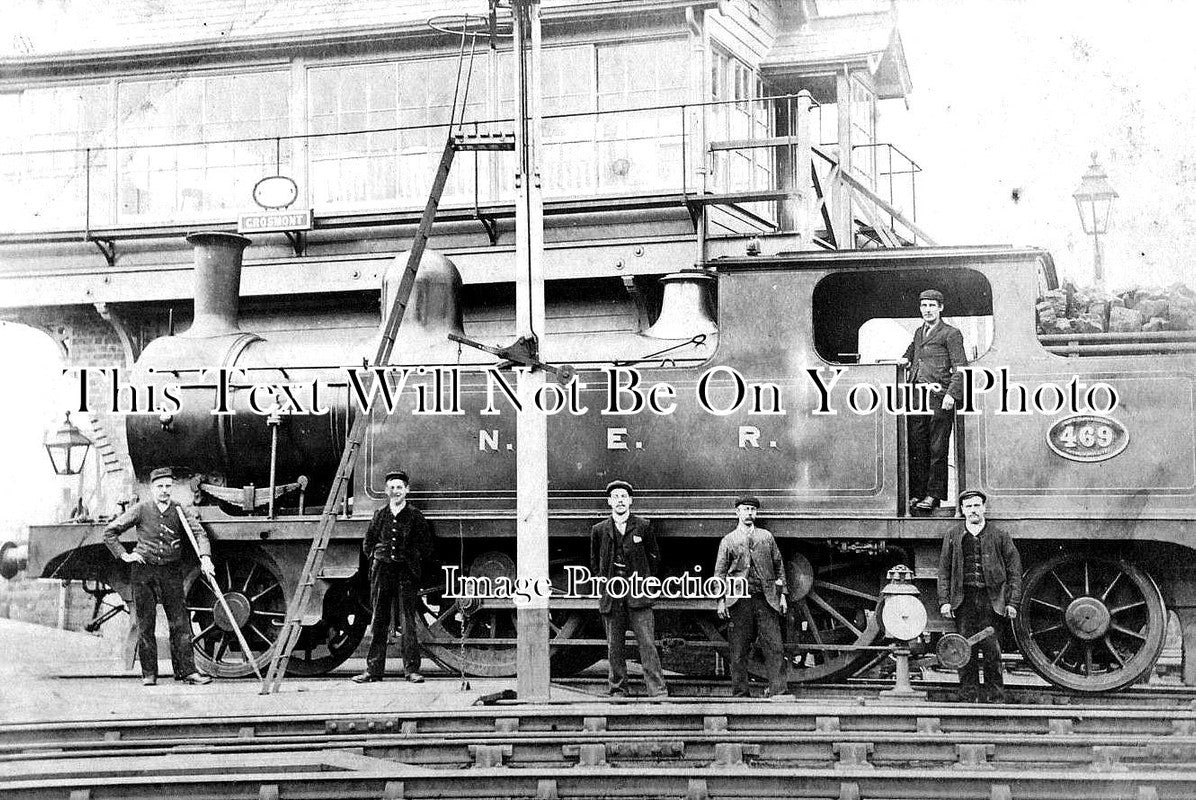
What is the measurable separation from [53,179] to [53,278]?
1.46 m

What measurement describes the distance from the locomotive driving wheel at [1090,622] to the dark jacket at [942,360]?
1.34 m

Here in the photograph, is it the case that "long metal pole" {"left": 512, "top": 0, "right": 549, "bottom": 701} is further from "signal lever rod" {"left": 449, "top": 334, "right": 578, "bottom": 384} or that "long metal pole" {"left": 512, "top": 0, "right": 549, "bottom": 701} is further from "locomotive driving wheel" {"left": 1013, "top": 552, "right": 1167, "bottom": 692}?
"locomotive driving wheel" {"left": 1013, "top": 552, "right": 1167, "bottom": 692}

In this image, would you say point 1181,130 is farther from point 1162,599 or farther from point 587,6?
point 587,6

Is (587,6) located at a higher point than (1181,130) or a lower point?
higher

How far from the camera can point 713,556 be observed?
9297 millimetres

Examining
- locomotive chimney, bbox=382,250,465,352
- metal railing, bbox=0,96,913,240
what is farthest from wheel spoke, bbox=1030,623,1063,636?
metal railing, bbox=0,96,913,240

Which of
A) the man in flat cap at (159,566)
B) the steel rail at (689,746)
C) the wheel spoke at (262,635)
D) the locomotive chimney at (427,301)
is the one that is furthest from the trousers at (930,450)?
the man in flat cap at (159,566)

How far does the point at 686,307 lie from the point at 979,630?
3.19m

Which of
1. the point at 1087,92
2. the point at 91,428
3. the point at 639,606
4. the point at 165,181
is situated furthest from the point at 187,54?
the point at 1087,92

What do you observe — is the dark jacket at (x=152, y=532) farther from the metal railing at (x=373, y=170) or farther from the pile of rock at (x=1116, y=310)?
the pile of rock at (x=1116, y=310)

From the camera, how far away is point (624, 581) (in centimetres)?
868

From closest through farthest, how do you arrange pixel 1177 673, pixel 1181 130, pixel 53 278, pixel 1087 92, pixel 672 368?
pixel 1181 130, pixel 1087 92, pixel 672 368, pixel 1177 673, pixel 53 278

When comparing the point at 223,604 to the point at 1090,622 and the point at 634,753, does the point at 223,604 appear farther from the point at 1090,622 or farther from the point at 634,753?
the point at 1090,622

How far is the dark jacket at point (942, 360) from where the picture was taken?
8.48 meters
